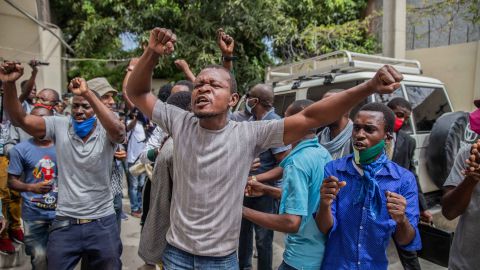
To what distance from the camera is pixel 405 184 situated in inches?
81.9

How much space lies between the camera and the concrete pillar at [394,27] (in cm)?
864

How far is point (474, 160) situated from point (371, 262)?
0.69m

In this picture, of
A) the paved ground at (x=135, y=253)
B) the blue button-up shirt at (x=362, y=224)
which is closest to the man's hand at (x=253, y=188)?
the blue button-up shirt at (x=362, y=224)

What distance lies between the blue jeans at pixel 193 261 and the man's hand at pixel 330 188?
1.75ft

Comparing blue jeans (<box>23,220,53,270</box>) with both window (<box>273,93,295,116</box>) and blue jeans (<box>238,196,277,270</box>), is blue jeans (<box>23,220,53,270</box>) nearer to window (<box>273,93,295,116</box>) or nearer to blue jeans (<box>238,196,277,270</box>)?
blue jeans (<box>238,196,277,270</box>)

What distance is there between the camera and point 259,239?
371 centimetres

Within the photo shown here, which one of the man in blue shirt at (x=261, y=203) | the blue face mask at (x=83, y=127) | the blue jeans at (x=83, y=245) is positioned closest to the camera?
the blue jeans at (x=83, y=245)

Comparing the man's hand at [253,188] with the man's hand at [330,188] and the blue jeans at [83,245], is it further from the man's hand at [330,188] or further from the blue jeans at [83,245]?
the blue jeans at [83,245]

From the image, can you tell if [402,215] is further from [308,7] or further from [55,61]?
[55,61]

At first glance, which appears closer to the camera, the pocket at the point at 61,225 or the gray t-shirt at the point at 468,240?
the gray t-shirt at the point at 468,240

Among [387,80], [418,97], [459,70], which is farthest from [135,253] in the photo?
[459,70]

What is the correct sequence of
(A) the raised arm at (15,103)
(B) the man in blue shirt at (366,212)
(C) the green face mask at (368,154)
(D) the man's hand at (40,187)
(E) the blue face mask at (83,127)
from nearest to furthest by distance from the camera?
(B) the man in blue shirt at (366,212) → (C) the green face mask at (368,154) → (A) the raised arm at (15,103) → (E) the blue face mask at (83,127) → (D) the man's hand at (40,187)

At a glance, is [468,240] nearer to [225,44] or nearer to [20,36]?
[225,44]

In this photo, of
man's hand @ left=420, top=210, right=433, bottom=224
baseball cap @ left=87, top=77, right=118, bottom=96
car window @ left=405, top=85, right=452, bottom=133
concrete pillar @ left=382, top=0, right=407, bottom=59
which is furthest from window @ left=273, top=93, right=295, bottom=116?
concrete pillar @ left=382, top=0, right=407, bottom=59
